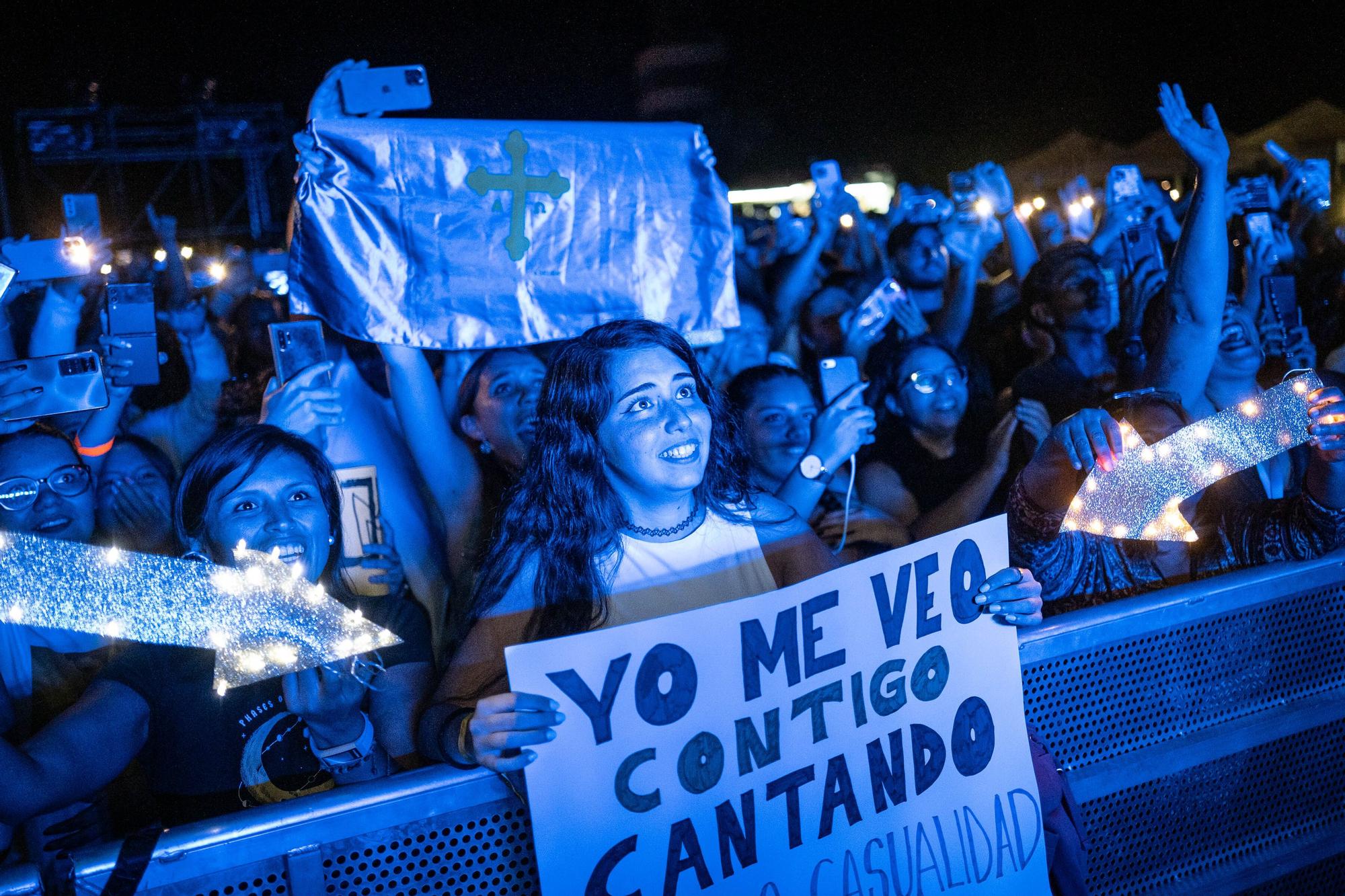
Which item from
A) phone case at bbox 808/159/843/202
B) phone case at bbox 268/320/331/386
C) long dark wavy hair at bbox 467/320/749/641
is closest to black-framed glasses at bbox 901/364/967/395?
phone case at bbox 808/159/843/202

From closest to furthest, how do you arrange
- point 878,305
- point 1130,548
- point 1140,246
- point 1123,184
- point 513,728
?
point 513,728 < point 1130,548 < point 878,305 < point 1140,246 < point 1123,184

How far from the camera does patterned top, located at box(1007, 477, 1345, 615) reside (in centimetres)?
210

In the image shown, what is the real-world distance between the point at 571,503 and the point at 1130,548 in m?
1.29

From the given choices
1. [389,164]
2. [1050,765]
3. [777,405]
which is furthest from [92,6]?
[1050,765]

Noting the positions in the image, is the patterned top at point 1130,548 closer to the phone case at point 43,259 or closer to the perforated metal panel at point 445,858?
the perforated metal panel at point 445,858

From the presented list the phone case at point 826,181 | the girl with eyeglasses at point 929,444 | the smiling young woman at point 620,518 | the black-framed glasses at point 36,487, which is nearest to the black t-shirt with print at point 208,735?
the smiling young woman at point 620,518

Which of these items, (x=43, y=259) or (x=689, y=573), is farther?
(x=43, y=259)

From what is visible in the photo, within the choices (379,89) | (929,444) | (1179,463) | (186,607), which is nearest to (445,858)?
(186,607)

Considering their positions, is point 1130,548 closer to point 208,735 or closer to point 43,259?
point 208,735

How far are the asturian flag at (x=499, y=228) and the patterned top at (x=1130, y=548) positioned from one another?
1361mm

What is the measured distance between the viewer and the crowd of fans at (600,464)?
1642 millimetres

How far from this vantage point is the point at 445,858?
1.36 meters

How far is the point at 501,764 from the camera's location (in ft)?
4.31

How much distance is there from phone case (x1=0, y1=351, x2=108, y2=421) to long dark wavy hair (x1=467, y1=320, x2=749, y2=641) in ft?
2.66
